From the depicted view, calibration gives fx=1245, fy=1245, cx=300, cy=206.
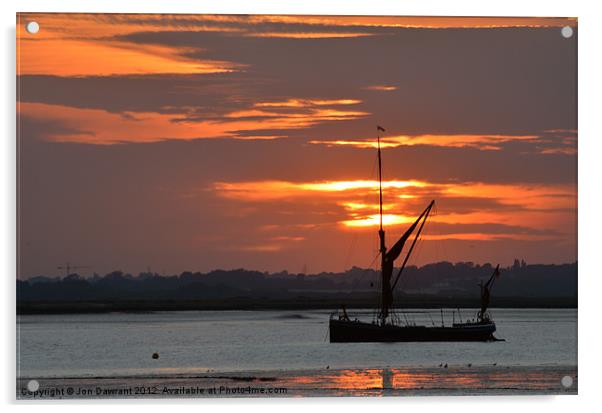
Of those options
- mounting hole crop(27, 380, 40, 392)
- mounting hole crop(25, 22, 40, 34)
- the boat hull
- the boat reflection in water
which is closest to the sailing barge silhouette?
the boat hull

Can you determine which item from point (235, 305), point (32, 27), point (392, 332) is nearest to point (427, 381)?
point (392, 332)

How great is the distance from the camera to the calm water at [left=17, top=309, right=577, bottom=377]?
26.2 ft

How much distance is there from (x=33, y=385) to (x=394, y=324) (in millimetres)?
2364

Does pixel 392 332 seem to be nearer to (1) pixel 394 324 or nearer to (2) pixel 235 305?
(1) pixel 394 324

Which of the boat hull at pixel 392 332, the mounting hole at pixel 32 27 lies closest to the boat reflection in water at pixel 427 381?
the boat hull at pixel 392 332

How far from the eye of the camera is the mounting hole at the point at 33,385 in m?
7.95

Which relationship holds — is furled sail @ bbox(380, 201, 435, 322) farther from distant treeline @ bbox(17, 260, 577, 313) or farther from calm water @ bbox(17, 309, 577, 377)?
calm water @ bbox(17, 309, 577, 377)

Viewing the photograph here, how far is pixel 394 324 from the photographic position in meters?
8.19

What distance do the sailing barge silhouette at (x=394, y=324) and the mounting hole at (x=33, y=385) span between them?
1923mm

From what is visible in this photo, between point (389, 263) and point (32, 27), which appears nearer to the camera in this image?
point (32, 27)

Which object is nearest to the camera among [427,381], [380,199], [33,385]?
[33,385]

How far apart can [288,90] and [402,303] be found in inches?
63.7
